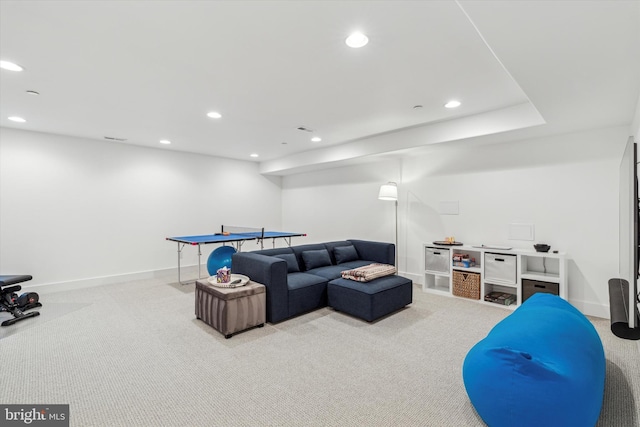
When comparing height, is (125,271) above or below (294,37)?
below

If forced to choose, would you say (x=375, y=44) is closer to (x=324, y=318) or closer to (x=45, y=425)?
(x=324, y=318)

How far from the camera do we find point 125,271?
5.52m

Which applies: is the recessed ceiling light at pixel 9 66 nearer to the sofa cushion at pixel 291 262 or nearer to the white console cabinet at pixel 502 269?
the sofa cushion at pixel 291 262

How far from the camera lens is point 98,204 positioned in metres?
5.25

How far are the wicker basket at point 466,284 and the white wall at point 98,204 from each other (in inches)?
195

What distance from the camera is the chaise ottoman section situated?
3.47m

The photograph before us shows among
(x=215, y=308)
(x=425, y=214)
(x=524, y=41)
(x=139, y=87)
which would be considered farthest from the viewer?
(x=425, y=214)

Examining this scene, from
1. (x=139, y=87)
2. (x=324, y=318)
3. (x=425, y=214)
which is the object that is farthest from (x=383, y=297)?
(x=139, y=87)

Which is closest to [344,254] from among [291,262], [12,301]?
[291,262]

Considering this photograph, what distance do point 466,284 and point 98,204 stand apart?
6.19 metres

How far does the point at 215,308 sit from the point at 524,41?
3.42 metres

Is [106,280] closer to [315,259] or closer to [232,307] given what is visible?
[232,307]

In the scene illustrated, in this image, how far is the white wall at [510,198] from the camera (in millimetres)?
3668

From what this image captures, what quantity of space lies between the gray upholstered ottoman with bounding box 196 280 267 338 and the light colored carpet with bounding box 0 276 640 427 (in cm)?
11
